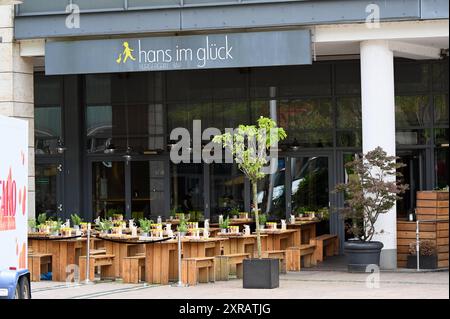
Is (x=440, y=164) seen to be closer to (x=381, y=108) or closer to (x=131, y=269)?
(x=381, y=108)

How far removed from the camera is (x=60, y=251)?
22.0 meters

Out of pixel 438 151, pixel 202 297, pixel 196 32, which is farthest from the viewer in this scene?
pixel 438 151

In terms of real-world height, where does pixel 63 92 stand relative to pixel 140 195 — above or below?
above

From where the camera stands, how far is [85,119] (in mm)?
29797

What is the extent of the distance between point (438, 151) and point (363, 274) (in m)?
6.98

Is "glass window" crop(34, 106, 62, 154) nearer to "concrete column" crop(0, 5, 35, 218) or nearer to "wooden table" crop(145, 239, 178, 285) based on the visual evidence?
"concrete column" crop(0, 5, 35, 218)

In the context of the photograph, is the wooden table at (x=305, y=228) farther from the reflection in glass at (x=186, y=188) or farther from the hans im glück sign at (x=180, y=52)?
the hans im glück sign at (x=180, y=52)

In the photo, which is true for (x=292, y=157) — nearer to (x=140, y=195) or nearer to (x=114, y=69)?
(x=140, y=195)

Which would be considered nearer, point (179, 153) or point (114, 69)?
point (114, 69)

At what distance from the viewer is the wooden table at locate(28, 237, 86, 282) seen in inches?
857

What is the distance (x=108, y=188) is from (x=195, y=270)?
10.1 meters

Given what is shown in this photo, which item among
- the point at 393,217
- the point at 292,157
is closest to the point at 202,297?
the point at 393,217

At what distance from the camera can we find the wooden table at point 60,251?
21766 millimetres

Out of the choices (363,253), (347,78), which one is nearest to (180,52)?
(363,253)
